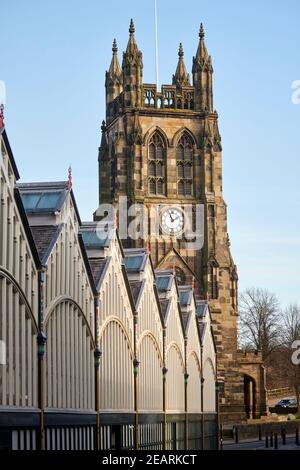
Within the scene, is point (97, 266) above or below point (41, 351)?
above

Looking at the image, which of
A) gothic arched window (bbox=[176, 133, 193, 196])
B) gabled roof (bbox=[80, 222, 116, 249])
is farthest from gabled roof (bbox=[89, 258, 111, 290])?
gothic arched window (bbox=[176, 133, 193, 196])

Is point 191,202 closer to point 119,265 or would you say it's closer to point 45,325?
point 119,265

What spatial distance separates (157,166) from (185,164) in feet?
8.35

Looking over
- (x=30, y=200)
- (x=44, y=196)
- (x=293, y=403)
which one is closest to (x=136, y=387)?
(x=44, y=196)

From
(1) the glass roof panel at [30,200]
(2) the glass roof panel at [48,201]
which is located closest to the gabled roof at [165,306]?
(2) the glass roof panel at [48,201]

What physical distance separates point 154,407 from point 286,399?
9284 centimetres

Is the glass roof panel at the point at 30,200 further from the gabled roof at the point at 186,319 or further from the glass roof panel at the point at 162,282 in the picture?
the gabled roof at the point at 186,319

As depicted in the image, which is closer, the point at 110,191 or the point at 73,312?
the point at 73,312

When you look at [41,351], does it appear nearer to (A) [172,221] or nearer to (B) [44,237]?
(B) [44,237]

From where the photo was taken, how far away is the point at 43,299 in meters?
39.8

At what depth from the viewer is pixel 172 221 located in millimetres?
105188

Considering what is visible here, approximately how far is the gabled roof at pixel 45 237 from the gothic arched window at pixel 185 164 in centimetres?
6482
